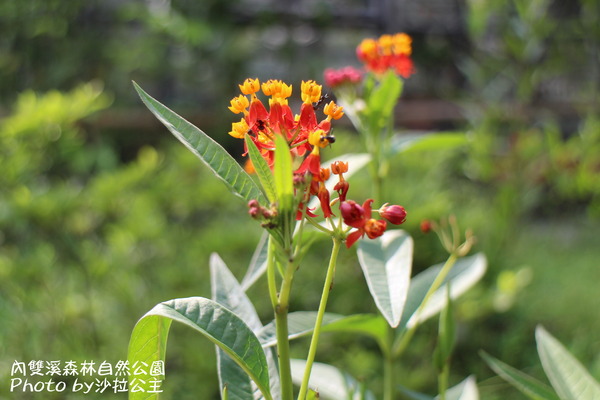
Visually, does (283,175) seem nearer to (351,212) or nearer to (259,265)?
(351,212)

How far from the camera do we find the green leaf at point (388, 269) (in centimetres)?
51

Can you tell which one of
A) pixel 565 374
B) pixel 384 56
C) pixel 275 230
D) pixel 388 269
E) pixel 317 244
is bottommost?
pixel 317 244

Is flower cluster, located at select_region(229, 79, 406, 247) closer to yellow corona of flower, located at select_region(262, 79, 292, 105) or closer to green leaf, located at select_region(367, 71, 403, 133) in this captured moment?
→ yellow corona of flower, located at select_region(262, 79, 292, 105)

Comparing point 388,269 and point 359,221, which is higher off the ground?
point 359,221

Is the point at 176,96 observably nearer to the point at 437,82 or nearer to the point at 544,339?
the point at 437,82

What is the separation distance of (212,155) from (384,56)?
0.50m

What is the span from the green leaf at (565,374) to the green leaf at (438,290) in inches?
4.9

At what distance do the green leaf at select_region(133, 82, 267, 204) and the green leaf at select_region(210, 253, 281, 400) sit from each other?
6.1 inches

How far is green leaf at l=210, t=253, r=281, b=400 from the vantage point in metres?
0.54

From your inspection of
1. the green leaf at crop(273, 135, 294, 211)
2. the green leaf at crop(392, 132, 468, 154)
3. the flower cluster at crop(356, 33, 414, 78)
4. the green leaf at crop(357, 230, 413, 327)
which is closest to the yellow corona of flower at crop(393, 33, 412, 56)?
the flower cluster at crop(356, 33, 414, 78)

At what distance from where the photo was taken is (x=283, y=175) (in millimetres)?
406

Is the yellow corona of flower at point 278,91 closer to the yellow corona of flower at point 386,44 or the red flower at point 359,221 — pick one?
the red flower at point 359,221

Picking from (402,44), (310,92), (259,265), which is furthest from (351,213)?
(402,44)

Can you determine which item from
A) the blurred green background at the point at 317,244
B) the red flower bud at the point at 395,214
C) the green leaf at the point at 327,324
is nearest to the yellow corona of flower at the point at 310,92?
the red flower bud at the point at 395,214
